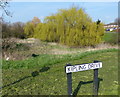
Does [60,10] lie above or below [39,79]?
above

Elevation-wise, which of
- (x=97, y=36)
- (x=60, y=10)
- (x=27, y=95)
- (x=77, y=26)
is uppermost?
(x=60, y=10)

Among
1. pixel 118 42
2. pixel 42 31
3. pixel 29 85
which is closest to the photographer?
pixel 29 85

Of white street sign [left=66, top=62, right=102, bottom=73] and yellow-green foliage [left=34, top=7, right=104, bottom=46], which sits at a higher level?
yellow-green foliage [left=34, top=7, right=104, bottom=46]

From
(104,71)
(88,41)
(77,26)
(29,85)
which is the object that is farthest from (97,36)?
(29,85)

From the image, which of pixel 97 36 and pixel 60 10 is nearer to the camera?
pixel 97 36

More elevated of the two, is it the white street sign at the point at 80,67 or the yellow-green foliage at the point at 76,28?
the yellow-green foliage at the point at 76,28

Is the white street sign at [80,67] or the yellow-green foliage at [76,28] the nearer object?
the white street sign at [80,67]

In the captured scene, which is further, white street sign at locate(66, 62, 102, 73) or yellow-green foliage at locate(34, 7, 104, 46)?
yellow-green foliage at locate(34, 7, 104, 46)

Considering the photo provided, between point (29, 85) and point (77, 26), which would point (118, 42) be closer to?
point (77, 26)

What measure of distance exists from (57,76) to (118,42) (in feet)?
55.7

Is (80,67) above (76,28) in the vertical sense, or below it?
below

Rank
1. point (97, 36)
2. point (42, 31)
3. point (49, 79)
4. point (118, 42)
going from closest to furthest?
point (49, 79), point (118, 42), point (97, 36), point (42, 31)

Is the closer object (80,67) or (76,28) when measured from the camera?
(80,67)

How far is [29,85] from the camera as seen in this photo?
4898 mm
